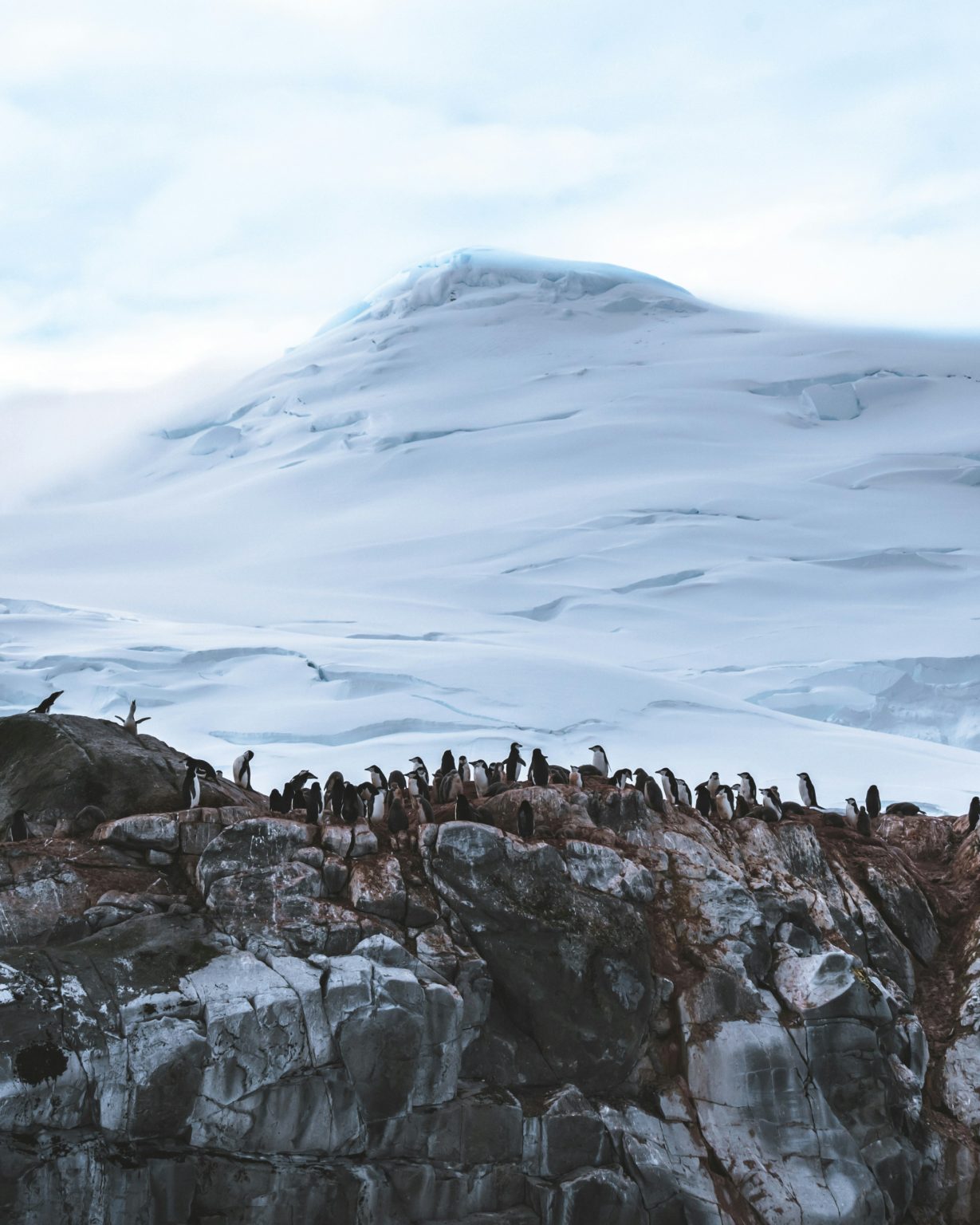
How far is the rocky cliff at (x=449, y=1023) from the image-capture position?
1705cm

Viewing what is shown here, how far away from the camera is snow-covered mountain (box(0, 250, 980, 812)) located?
47.2m

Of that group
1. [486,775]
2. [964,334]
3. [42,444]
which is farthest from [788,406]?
[486,775]

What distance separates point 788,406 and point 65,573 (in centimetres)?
4678

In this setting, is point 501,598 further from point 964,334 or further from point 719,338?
point 964,334

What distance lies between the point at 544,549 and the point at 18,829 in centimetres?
4906

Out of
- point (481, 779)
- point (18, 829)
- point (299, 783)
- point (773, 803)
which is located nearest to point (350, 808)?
point (299, 783)

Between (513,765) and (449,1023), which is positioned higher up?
(513,765)

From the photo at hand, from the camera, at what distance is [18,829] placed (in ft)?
67.1

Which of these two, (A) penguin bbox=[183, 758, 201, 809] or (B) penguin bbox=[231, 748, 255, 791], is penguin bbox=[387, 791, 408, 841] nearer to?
(A) penguin bbox=[183, 758, 201, 809]

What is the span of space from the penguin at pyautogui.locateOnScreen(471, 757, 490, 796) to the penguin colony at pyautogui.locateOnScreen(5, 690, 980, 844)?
0.02 m

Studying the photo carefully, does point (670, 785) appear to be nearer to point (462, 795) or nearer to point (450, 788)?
point (450, 788)

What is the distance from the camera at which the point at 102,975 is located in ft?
57.2

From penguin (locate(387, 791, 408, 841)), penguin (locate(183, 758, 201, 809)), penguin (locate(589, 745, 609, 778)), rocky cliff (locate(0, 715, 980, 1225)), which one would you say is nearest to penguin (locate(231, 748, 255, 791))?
rocky cliff (locate(0, 715, 980, 1225))

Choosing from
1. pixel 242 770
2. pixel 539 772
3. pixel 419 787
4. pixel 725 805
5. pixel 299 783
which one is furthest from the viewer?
pixel 242 770
